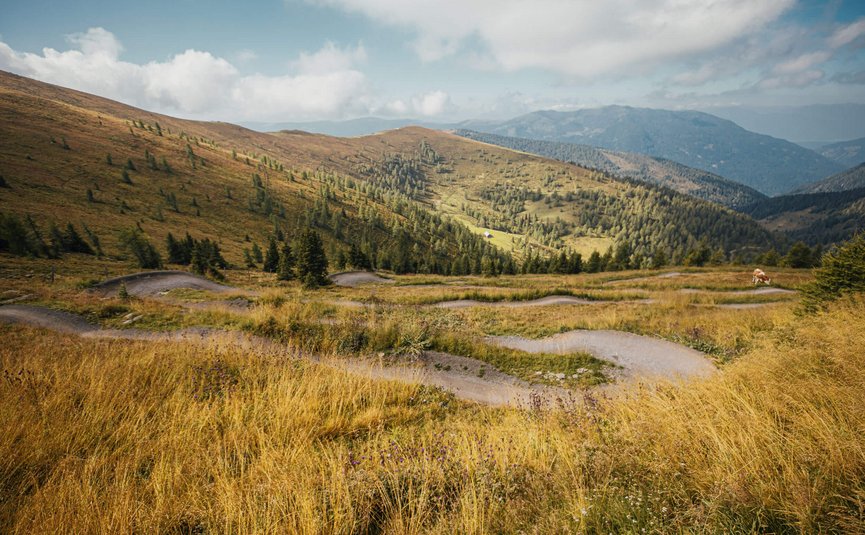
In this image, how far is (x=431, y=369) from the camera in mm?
9781

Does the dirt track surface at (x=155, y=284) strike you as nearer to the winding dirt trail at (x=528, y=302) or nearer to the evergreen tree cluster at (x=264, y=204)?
the winding dirt trail at (x=528, y=302)

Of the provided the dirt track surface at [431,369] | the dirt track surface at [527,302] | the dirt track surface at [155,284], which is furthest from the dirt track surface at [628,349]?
the dirt track surface at [155,284]

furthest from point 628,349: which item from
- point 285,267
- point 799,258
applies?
point 799,258

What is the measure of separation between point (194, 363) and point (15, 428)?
2.41 meters

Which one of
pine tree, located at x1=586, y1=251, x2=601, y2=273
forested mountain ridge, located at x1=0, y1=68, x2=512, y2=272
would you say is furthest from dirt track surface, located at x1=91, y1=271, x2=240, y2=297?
pine tree, located at x1=586, y1=251, x2=601, y2=273

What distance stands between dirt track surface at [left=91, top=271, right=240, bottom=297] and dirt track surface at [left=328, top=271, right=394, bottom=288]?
37.9 feet

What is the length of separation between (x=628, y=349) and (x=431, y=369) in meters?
7.53

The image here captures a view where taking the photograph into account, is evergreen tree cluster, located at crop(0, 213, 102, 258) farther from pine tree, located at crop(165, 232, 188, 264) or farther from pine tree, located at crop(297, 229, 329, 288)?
pine tree, located at crop(297, 229, 329, 288)

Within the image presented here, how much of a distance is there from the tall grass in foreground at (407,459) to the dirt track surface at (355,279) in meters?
32.8

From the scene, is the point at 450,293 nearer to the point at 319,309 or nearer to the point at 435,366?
the point at 319,309

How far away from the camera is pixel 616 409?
466cm

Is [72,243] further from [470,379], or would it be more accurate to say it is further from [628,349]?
[628,349]

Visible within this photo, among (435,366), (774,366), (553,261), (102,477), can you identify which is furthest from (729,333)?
(553,261)

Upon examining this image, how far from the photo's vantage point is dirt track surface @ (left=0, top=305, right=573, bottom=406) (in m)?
7.12
